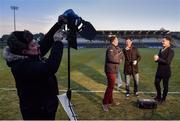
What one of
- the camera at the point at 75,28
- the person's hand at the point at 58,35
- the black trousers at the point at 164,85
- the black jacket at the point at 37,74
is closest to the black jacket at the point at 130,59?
the black trousers at the point at 164,85

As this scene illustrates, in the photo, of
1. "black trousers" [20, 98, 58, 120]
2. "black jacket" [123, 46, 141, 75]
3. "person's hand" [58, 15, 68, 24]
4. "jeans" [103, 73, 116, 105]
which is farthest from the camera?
"black jacket" [123, 46, 141, 75]

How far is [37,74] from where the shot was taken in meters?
4.49

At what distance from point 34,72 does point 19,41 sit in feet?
1.39

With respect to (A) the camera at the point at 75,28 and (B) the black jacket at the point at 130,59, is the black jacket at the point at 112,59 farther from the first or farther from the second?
(A) the camera at the point at 75,28

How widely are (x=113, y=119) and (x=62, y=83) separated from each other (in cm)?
665

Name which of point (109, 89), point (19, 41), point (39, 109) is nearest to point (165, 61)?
point (109, 89)

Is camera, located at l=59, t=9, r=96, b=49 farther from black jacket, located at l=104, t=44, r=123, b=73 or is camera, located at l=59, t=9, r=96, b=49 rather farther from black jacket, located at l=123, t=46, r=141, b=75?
black jacket, located at l=123, t=46, r=141, b=75

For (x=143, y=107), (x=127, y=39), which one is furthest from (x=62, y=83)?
(x=143, y=107)

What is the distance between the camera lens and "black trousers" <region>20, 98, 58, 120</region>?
4750 mm

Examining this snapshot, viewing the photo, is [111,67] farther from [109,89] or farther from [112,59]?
[109,89]

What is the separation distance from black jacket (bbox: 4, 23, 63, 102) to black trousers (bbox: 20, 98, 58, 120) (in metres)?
0.05

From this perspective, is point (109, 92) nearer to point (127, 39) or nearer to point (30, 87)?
point (127, 39)

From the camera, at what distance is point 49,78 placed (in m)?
4.70

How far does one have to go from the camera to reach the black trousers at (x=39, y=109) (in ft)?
15.6
